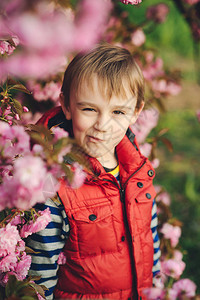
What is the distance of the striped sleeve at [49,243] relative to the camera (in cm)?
126

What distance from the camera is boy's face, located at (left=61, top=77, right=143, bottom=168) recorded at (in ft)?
3.92

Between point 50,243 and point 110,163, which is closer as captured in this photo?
point 50,243

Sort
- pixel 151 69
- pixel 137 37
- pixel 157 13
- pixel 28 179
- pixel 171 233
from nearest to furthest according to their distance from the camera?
pixel 28 179 → pixel 171 233 → pixel 137 37 → pixel 157 13 → pixel 151 69

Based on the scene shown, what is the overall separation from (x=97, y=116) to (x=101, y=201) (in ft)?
1.14

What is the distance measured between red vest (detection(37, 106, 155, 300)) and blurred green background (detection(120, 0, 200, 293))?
63 cm

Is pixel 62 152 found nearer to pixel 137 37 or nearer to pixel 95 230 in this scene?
pixel 95 230

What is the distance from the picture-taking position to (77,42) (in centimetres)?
45

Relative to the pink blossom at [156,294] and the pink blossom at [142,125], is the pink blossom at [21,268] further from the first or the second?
the pink blossom at [142,125]

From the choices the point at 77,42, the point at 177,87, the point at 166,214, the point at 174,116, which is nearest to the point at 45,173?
the point at 77,42

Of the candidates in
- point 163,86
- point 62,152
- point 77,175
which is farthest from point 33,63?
point 163,86

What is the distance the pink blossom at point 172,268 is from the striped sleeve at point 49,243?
75cm

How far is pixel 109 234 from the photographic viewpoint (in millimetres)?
1348

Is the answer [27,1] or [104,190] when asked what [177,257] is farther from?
[27,1]

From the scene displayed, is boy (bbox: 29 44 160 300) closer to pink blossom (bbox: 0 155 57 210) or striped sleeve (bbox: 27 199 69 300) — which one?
striped sleeve (bbox: 27 199 69 300)
